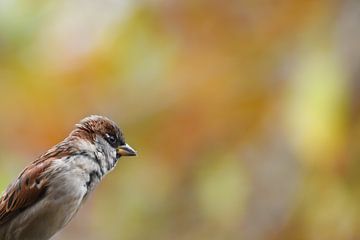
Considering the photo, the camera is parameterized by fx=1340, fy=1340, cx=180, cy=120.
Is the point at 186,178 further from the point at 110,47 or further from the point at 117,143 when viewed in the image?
the point at 117,143

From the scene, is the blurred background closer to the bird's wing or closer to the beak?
the beak

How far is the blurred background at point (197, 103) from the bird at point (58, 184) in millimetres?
921

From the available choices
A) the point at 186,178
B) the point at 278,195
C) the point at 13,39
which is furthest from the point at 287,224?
the point at 13,39

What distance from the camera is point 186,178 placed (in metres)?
6.40

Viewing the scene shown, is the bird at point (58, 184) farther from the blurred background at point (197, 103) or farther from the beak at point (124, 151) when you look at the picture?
the blurred background at point (197, 103)

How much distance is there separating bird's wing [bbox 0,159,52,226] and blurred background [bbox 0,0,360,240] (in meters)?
1.03

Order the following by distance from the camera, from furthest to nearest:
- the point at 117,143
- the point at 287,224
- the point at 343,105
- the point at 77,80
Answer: the point at 77,80, the point at 287,224, the point at 343,105, the point at 117,143

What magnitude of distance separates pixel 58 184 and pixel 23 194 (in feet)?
0.46

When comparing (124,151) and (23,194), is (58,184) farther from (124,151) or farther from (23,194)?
(124,151)

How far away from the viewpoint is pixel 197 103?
6.34m

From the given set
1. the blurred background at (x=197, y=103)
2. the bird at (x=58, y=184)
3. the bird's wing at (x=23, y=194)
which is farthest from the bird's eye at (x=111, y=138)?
the blurred background at (x=197, y=103)

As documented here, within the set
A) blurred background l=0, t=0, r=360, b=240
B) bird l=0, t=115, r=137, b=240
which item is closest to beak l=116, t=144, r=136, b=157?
bird l=0, t=115, r=137, b=240

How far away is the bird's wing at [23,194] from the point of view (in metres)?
4.96

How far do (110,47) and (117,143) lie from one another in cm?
109
